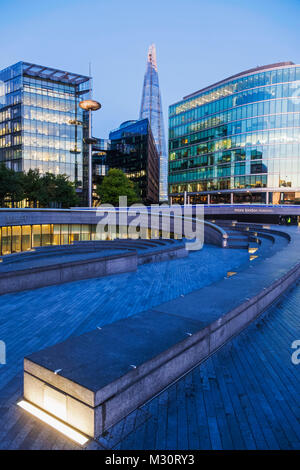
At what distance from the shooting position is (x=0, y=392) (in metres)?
4.82

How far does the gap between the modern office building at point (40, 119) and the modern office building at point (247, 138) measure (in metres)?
31.3

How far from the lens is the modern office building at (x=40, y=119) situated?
2527 inches

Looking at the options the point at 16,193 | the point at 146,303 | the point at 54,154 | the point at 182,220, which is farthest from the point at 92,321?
the point at 54,154

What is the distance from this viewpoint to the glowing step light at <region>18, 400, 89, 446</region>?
377 centimetres

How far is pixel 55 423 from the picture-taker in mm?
4059

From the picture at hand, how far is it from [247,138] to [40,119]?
4799cm

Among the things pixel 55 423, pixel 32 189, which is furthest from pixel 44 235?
pixel 55 423

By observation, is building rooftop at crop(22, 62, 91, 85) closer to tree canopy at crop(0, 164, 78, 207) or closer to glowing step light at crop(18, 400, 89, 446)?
tree canopy at crop(0, 164, 78, 207)

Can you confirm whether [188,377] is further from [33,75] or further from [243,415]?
[33,75]

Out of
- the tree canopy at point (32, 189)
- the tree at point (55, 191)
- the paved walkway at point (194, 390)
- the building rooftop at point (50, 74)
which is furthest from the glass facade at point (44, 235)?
the building rooftop at point (50, 74)

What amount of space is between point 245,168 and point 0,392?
236 feet

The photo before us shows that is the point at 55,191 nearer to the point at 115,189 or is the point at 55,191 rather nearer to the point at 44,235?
the point at 115,189

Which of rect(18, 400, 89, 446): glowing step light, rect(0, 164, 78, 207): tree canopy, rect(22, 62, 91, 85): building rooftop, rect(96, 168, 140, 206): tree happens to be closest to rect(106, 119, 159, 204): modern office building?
rect(22, 62, 91, 85): building rooftop

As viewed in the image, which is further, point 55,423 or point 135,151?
point 135,151
